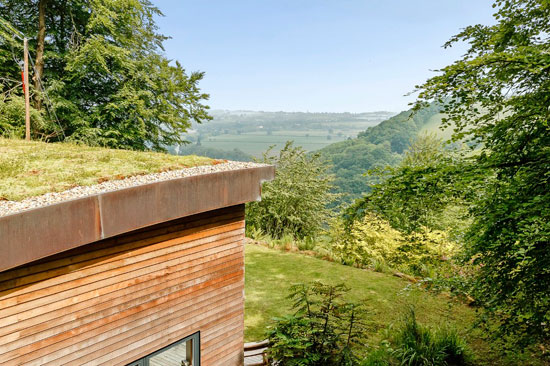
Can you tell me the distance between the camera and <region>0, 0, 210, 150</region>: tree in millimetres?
12406

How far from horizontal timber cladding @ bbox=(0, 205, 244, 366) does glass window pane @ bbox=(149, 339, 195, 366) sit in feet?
0.67

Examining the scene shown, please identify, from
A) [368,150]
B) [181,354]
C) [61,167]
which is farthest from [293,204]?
[368,150]

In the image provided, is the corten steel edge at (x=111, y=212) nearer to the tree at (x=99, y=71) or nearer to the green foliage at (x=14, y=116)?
the tree at (x=99, y=71)

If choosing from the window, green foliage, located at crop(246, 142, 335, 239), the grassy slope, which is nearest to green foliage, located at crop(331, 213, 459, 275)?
the grassy slope

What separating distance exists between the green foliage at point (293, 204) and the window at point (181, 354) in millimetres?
13801

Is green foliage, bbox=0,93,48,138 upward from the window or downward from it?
upward

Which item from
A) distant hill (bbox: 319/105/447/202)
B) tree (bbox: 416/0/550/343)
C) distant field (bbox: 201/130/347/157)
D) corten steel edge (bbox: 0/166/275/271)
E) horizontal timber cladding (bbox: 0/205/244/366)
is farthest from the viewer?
distant field (bbox: 201/130/347/157)

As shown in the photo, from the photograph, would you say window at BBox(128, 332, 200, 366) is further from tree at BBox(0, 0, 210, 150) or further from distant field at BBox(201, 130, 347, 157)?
distant field at BBox(201, 130, 347, 157)

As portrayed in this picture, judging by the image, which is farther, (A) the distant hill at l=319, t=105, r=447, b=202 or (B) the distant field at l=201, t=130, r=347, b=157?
(B) the distant field at l=201, t=130, r=347, b=157

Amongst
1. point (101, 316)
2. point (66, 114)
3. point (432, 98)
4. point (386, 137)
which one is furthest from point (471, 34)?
point (386, 137)

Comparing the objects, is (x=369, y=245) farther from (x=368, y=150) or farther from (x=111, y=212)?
(x=368, y=150)

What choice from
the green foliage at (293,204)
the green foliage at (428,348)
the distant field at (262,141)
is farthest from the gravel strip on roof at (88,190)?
the distant field at (262,141)

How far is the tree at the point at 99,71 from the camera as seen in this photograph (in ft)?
40.7

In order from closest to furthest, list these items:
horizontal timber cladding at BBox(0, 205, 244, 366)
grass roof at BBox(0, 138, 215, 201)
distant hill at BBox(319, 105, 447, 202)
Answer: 1. horizontal timber cladding at BBox(0, 205, 244, 366)
2. grass roof at BBox(0, 138, 215, 201)
3. distant hill at BBox(319, 105, 447, 202)
